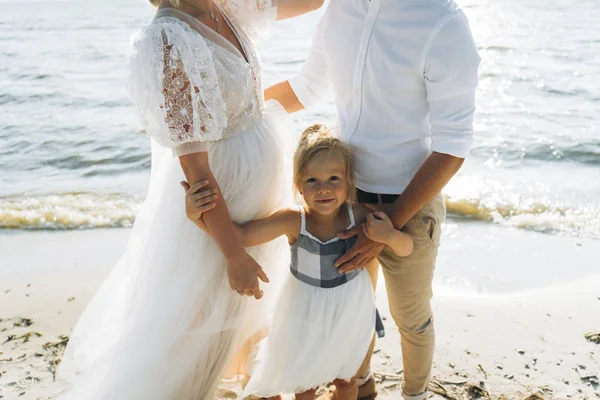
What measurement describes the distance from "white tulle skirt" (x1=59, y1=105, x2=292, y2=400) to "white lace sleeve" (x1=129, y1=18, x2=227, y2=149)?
0.28m

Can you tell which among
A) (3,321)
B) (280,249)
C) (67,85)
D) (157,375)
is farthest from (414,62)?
(67,85)

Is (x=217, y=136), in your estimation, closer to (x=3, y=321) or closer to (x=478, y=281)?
(x=3, y=321)

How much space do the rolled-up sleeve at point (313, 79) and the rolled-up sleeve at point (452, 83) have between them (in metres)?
0.62

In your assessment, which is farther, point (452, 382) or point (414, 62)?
point (452, 382)

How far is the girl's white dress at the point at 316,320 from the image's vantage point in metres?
2.61

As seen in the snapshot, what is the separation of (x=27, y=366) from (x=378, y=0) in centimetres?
280

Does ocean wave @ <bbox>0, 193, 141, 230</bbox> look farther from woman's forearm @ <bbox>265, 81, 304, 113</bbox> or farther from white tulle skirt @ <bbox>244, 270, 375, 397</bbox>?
white tulle skirt @ <bbox>244, 270, 375, 397</bbox>

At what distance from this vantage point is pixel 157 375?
2.71m

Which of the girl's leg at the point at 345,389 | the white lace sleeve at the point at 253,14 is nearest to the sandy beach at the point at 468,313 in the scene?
the girl's leg at the point at 345,389

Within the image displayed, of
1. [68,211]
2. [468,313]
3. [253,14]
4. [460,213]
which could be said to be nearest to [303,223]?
[253,14]

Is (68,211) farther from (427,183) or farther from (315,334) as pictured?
(427,183)

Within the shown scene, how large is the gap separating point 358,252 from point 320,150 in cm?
45

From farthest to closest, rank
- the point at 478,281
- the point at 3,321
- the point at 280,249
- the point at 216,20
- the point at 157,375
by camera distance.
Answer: the point at 478,281
the point at 3,321
the point at 280,249
the point at 157,375
the point at 216,20

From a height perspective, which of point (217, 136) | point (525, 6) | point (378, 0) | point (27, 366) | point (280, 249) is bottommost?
point (27, 366)
